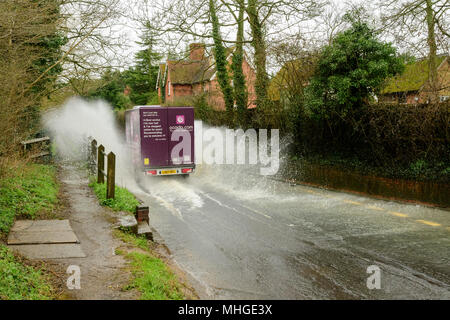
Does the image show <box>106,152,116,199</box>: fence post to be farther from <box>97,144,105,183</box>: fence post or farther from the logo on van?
the logo on van

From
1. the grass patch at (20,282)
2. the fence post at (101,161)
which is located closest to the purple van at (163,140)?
the fence post at (101,161)

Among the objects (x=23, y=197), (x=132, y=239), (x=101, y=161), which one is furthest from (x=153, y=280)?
(x=101, y=161)

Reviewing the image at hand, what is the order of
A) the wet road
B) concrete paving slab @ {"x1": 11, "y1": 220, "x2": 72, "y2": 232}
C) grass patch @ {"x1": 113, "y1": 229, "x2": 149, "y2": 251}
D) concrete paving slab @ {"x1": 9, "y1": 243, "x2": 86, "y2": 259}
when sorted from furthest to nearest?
concrete paving slab @ {"x1": 11, "y1": 220, "x2": 72, "y2": 232}, grass patch @ {"x1": 113, "y1": 229, "x2": 149, "y2": 251}, concrete paving slab @ {"x1": 9, "y1": 243, "x2": 86, "y2": 259}, the wet road

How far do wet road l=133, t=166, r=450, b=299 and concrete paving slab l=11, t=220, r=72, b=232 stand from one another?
207 centimetres

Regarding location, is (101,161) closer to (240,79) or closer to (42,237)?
(42,237)

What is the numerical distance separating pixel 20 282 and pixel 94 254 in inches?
67.8

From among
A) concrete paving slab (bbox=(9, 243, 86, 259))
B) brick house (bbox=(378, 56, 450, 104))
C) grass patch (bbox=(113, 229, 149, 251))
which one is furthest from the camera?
brick house (bbox=(378, 56, 450, 104))

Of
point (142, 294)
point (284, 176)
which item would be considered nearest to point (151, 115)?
point (284, 176)

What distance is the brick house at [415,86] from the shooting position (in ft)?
39.5

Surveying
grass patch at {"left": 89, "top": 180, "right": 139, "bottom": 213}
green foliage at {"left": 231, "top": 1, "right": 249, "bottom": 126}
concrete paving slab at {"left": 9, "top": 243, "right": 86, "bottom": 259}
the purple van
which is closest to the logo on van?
the purple van

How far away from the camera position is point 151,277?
5.50 metres

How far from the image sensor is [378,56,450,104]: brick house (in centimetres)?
1203

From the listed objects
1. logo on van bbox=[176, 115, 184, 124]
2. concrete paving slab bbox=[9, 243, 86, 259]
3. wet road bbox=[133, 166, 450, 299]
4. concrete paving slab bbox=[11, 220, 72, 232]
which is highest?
logo on van bbox=[176, 115, 184, 124]

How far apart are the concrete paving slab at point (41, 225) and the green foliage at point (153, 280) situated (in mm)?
2259
